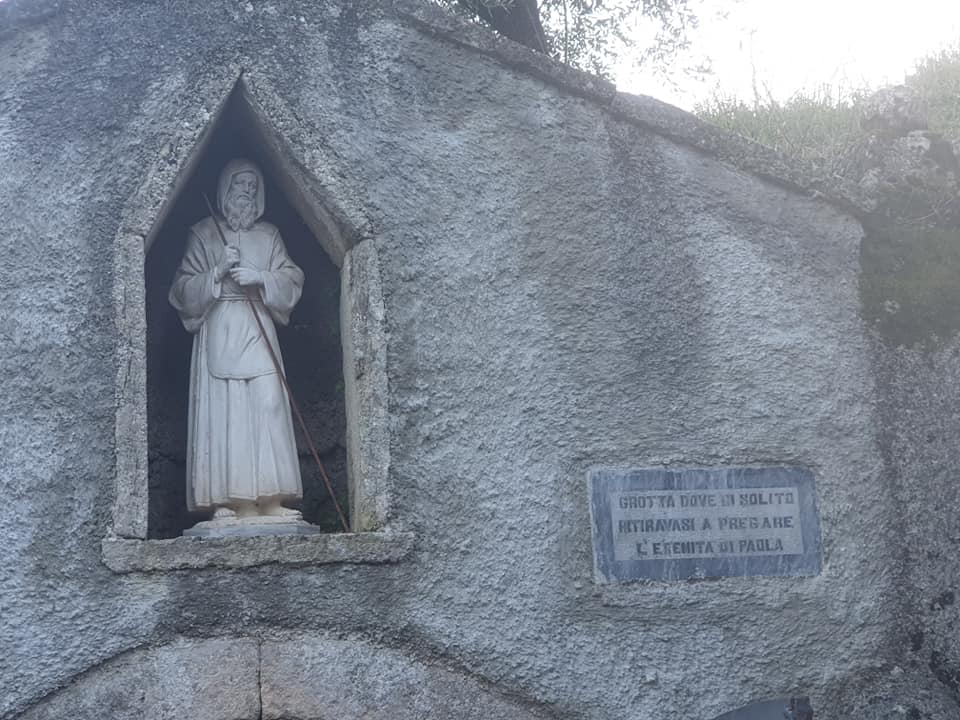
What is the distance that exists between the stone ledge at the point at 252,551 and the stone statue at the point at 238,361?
0.28 meters

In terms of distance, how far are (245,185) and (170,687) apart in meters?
2.14

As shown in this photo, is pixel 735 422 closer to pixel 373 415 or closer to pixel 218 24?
pixel 373 415

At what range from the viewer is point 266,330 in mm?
5453

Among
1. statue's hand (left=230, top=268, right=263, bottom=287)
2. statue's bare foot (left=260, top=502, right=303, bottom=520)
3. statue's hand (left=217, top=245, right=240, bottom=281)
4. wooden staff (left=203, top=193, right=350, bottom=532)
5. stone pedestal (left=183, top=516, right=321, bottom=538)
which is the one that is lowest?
stone pedestal (left=183, top=516, right=321, bottom=538)

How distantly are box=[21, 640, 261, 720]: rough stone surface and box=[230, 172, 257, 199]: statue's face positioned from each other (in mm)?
1944

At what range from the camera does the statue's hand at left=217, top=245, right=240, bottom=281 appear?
5.38 m

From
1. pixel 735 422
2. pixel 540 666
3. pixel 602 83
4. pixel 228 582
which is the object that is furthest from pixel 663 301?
pixel 228 582

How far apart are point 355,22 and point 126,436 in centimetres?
201

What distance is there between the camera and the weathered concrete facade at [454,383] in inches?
186

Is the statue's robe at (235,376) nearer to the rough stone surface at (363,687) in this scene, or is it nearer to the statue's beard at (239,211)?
the statue's beard at (239,211)

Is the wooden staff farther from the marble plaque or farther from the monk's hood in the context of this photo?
the marble plaque

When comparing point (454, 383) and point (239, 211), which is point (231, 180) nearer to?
point (239, 211)

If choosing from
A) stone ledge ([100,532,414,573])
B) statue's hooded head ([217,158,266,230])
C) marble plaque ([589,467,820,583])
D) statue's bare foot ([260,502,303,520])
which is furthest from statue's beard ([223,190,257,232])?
marble plaque ([589,467,820,583])

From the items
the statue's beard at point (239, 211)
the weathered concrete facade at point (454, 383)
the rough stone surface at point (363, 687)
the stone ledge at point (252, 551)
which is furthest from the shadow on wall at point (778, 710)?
the statue's beard at point (239, 211)
